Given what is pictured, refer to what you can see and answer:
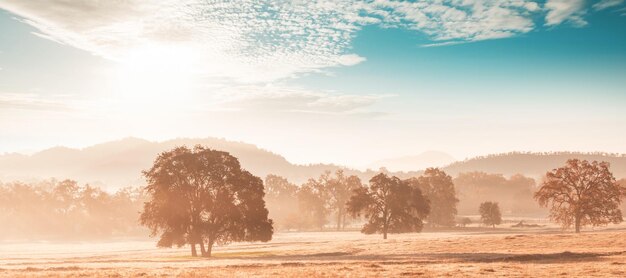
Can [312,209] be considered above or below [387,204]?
below

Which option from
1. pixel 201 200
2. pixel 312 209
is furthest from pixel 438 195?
pixel 201 200

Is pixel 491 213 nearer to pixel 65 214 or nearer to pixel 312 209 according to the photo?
pixel 312 209

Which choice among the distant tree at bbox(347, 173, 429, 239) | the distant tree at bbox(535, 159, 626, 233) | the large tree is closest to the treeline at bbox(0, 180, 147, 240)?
the distant tree at bbox(347, 173, 429, 239)

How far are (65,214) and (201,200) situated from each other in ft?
408

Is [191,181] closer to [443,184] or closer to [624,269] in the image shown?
[624,269]

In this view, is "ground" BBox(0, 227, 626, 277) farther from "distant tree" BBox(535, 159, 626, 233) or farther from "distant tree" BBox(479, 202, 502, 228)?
"distant tree" BBox(479, 202, 502, 228)

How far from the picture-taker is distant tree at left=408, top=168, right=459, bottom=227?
129250 millimetres

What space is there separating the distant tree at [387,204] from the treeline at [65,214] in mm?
98264

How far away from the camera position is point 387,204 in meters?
90.9

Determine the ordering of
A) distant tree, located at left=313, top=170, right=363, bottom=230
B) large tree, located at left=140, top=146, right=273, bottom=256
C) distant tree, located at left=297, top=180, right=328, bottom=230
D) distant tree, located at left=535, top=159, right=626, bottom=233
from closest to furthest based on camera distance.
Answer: large tree, located at left=140, top=146, right=273, bottom=256 < distant tree, located at left=535, top=159, right=626, bottom=233 < distant tree, located at left=313, top=170, right=363, bottom=230 < distant tree, located at left=297, top=180, right=328, bottom=230

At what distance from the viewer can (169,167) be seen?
2518 inches

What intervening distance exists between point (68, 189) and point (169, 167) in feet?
415

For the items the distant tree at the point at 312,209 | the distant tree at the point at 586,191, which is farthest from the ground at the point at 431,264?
the distant tree at the point at 312,209

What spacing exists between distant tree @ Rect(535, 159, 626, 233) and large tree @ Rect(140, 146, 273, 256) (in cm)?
4983
